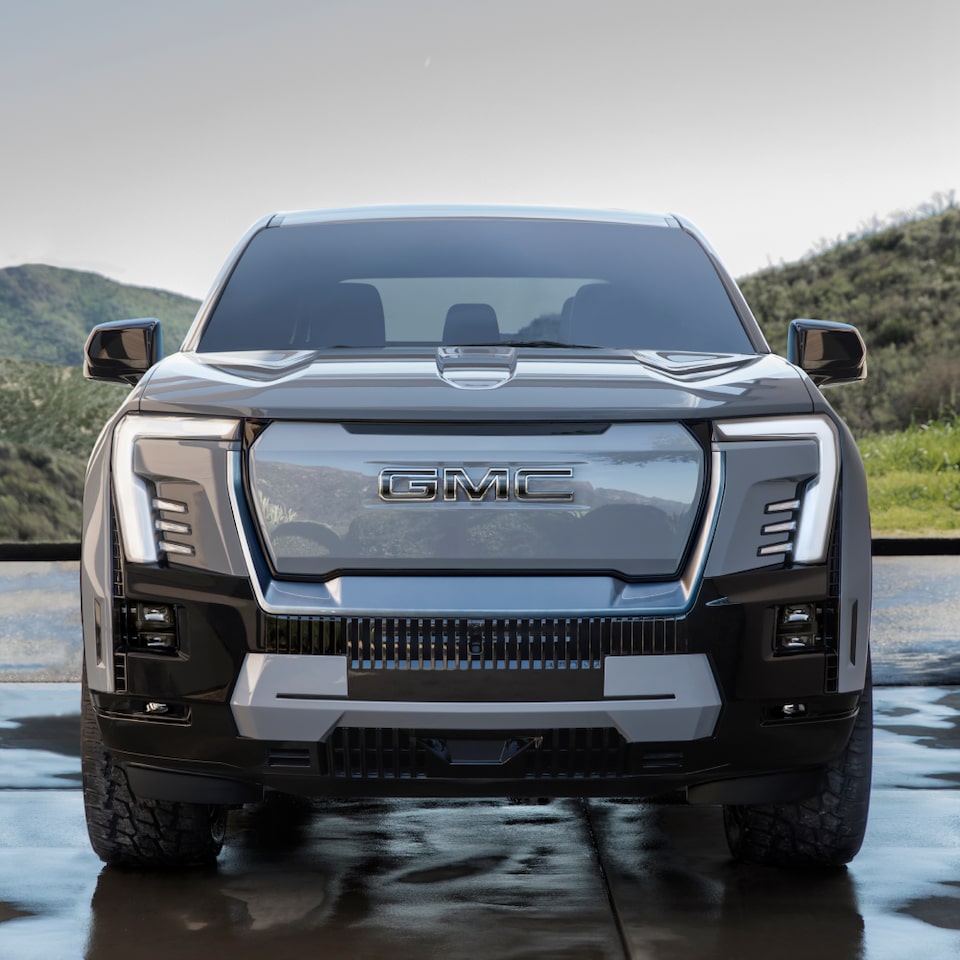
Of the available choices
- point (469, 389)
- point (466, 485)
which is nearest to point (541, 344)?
point (469, 389)

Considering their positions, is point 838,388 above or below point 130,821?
below

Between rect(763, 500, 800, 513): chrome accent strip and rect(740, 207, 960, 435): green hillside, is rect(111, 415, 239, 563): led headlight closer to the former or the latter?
rect(763, 500, 800, 513): chrome accent strip

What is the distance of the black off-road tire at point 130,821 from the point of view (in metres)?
3.86

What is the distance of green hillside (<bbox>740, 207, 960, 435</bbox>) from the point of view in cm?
2939

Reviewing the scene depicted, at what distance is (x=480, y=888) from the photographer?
13.2 ft

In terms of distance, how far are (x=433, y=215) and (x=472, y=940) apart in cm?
245

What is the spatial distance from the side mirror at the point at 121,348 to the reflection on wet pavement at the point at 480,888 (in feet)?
4.49

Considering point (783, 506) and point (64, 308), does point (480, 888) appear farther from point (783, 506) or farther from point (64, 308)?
point (64, 308)

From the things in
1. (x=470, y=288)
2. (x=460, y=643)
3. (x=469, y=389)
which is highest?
(x=470, y=288)

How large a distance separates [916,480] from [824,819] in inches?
703

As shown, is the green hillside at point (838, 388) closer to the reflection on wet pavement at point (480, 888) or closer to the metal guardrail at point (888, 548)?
the metal guardrail at point (888, 548)

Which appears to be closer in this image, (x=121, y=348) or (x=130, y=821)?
(x=130, y=821)

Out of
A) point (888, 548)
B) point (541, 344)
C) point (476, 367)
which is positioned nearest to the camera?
point (476, 367)

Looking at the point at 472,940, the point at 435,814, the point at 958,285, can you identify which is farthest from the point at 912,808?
the point at 958,285
